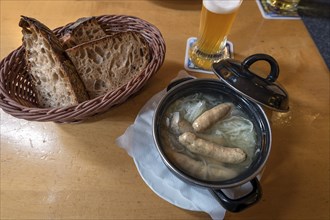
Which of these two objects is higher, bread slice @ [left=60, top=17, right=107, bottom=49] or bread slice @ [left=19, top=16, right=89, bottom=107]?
bread slice @ [left=60, top=17, right=107, bottom=49]

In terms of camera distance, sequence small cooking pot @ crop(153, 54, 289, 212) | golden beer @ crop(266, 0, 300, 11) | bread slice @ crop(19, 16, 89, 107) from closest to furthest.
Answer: small cooking pot @ crop(153, 54, 289, 212)
bread slice @ crop(19, 16, 89, 107)
golden beer @ crop(266, 0, 300, 11)

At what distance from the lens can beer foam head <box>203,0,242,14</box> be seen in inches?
30.0

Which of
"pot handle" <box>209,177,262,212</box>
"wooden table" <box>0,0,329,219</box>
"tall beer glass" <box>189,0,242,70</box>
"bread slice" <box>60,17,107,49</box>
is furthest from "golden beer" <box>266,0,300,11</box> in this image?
"pot handle" <box>209,177,262,212</box>

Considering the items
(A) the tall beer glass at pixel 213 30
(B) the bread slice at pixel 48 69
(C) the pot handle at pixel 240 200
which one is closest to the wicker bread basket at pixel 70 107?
(B) the bread slice at pixel 48 69

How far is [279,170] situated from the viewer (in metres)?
0.72

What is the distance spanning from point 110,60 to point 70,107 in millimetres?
219

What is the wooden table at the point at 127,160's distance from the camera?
2.14ft

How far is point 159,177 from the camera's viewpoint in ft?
2.20

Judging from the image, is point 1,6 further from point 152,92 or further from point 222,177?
point 222,177

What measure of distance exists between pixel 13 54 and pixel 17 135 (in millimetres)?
230

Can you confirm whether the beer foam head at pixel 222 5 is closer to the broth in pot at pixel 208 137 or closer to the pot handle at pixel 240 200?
the broth in pot at pixel 208 137

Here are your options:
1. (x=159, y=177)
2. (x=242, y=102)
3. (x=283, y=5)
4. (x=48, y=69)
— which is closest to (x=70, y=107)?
(x=48, y=69)

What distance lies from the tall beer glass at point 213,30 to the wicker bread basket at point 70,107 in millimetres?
160

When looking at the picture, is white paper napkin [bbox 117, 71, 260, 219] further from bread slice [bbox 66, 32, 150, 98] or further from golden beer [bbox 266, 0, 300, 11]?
golden beer [bbox 266, 0, 300, 11]
